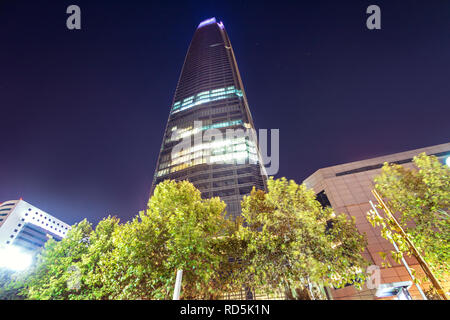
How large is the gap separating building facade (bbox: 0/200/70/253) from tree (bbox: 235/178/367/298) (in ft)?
370

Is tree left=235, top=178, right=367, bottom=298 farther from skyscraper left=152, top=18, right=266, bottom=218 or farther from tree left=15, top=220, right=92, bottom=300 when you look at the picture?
skyscraper left=152, top=18, right=266, bottom=218

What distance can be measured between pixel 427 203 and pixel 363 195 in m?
13.8

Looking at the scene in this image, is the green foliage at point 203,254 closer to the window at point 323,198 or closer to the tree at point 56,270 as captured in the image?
the tree at point 56,270

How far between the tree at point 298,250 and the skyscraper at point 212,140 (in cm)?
4029

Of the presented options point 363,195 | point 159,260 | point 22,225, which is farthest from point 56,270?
point 22,225

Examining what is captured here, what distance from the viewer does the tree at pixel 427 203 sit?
42.8 feet

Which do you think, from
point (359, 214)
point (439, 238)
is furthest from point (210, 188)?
point (439, 238)

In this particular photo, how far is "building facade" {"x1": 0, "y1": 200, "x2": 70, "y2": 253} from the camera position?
86812 mm

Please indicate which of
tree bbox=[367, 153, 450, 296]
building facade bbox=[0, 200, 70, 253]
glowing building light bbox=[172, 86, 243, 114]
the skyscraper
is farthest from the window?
building facade bbox=[0, 200, 70, 253]

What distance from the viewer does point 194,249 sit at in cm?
1226

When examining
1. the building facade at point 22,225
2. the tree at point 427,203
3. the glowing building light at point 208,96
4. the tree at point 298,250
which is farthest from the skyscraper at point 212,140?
the building facade at point 22,225

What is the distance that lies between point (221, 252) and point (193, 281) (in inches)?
149
